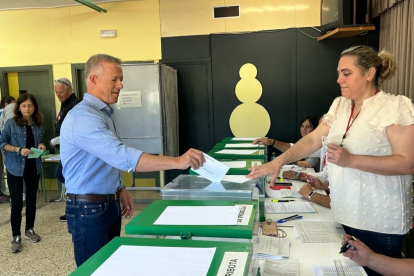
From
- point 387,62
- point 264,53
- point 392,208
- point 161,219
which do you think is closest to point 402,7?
point 264,53

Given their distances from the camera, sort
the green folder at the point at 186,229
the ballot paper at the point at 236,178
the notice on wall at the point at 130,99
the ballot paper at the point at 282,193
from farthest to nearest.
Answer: the notice on wall at the point at 130,99 → the ballot paper at the point at 282,193 → the ballot paper at the point at 236,178 → the green folder at the point at 186,229

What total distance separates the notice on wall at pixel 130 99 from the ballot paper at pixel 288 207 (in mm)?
2853

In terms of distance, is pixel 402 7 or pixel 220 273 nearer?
pixel 220 273

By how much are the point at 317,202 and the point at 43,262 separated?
2.43m

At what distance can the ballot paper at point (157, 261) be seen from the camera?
0.71 m

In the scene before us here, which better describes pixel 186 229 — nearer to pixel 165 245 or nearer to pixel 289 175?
pixel 165 245

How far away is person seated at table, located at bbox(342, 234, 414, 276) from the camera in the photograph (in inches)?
48.3

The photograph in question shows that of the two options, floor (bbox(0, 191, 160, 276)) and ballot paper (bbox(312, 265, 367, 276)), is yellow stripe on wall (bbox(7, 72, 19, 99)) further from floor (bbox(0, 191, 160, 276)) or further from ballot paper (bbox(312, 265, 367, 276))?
ballot paper (bbox(312, 265, 367, 276))

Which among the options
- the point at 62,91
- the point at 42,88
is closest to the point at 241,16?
the point at 62,91

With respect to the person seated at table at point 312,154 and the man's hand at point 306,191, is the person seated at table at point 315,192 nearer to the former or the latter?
the man's hand at point 306,191

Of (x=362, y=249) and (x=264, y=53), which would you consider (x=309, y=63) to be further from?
(x=362, y=249)

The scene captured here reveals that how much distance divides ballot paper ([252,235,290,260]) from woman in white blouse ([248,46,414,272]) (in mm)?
282

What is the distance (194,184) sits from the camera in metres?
1.40

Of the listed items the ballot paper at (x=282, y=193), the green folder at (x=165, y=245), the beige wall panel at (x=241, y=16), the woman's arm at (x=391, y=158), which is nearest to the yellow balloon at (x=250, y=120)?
the beige wall panel at (x=241, y=16)
